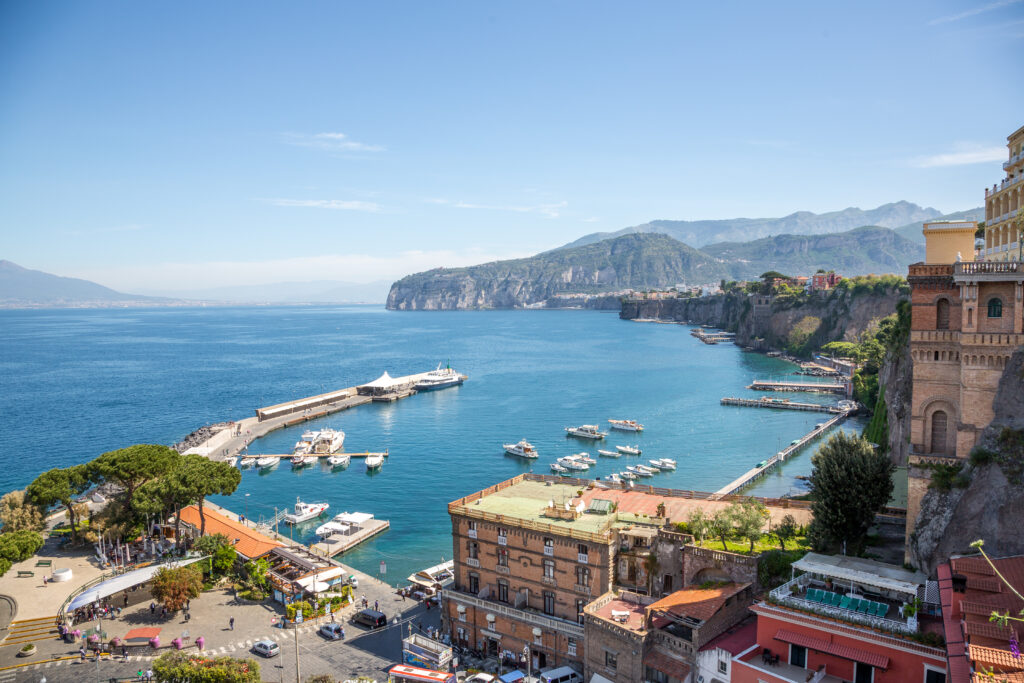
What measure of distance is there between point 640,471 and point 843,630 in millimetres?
47359

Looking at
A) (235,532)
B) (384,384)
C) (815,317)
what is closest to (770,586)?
(235,532)

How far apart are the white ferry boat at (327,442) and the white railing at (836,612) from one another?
67.5 metres

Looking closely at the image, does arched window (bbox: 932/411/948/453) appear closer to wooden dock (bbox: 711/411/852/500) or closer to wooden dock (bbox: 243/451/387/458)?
wooden dock (bbox: 711/411/852/500)

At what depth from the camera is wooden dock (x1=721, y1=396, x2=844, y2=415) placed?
3974 inches

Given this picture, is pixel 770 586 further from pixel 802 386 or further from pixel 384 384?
pixel 384 384

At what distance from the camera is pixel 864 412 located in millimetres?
96625

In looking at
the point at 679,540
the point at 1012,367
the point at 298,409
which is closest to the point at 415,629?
the point at 679,540

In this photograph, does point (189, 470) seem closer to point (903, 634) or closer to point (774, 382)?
point (903, 634)

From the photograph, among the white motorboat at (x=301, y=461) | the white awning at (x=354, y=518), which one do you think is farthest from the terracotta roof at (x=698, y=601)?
the white motorboat at (x=301, y=461)

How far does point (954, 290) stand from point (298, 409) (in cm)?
9730

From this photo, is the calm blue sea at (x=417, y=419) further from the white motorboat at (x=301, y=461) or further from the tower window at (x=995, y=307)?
the tower window at (x=995, y=307)

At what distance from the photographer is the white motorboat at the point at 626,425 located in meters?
93.6

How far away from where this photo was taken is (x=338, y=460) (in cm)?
8181

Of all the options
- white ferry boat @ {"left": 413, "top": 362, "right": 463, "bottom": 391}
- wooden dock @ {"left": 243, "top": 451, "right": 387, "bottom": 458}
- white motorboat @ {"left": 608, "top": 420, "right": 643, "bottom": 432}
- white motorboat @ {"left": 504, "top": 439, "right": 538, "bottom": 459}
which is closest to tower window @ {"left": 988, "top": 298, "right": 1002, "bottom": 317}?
white motorboat @ {"left": 504, "top": 439, "right": 538, "bottom": 459}
